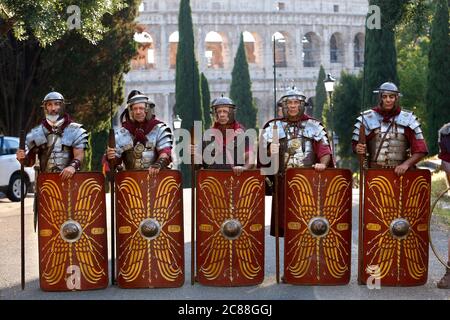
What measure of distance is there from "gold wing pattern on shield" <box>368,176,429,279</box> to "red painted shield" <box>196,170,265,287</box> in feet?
3.10

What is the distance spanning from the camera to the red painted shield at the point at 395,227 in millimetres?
8125

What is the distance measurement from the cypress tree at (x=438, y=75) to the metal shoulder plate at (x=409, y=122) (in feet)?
84.9

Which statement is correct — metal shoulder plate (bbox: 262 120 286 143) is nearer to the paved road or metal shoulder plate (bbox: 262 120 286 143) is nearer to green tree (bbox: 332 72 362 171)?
the paved road

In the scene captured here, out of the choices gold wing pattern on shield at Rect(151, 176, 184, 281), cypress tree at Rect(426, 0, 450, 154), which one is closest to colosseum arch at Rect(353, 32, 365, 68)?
cypress tree at Rect(426, 0, 450, 154)

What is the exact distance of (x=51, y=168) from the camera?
8.80 m

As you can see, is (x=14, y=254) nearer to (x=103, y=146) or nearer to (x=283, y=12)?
(x=103, y=146)

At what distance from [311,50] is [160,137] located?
62110 mm

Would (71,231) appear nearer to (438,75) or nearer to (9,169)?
(9,169)

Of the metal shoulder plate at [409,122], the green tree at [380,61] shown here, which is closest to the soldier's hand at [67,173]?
the metal shoulder plate at [409,122]

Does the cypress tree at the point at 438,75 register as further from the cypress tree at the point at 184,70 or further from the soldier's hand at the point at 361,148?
the soldier's hand at the point at 361,148

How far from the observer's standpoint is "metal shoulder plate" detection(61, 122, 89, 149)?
8719 millimetres

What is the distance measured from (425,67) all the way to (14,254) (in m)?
33.5

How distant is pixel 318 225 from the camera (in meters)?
8.21
